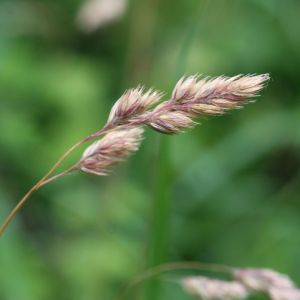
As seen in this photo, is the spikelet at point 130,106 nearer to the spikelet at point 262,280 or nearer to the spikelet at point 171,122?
the spikelet at point 171,122

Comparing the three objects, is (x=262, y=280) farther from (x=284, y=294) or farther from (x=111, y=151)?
(x=111, y=151)

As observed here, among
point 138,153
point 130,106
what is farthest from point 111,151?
point 138,153

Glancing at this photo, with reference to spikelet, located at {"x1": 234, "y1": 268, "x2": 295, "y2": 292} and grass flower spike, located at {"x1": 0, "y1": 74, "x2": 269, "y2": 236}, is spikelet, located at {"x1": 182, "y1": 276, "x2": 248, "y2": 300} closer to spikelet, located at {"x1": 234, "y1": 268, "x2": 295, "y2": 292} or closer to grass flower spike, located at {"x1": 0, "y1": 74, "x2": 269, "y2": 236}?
spikelet, located at {"x1": 234, "y1": 268, "x2": 295, "y2": 292}

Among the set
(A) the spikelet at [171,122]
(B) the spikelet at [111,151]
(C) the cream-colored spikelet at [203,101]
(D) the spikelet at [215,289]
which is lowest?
(D) the spikelet at [215,289]

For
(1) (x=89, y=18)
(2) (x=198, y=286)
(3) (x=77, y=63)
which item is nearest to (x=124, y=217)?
(1) (x=89, y=18)

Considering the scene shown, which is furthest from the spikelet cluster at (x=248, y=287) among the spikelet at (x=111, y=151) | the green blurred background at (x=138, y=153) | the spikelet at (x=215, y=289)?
the green blurred background at (x=138, y=153)

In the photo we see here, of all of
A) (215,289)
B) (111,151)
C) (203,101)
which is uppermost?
(203,101)

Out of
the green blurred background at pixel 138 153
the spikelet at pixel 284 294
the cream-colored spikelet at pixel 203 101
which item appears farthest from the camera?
the green blurred background at pixel 138 153
